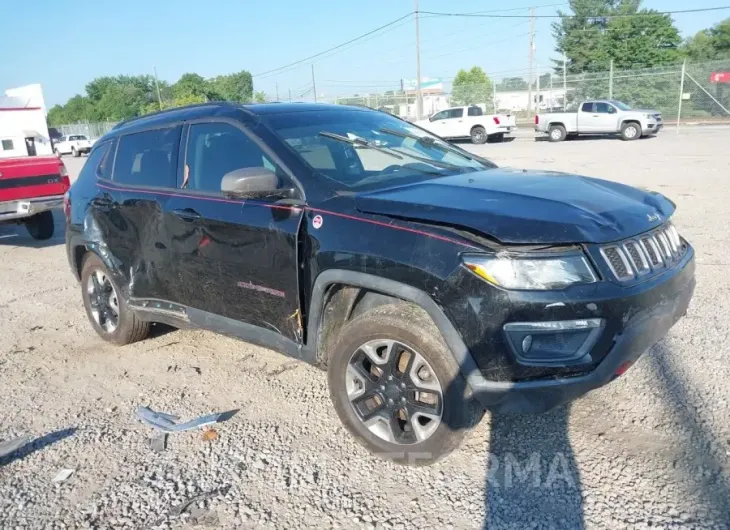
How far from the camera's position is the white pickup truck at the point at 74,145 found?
40312mm

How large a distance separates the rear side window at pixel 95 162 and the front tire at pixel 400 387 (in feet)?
9.87

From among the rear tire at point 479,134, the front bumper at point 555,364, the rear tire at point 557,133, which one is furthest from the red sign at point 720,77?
the front bumper at point 555,364

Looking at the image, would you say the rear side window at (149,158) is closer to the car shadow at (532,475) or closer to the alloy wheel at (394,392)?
the alloy wheel at (394,392)

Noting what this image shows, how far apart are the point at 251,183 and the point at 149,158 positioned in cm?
159

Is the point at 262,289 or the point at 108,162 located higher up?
the point at 108,162

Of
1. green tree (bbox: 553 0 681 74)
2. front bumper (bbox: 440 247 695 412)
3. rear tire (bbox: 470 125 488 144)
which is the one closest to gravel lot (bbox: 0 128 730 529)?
front bumper (bbox: 440 247 695 412)

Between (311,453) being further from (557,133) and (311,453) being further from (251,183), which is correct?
(557,133)

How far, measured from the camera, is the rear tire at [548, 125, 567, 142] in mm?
26750

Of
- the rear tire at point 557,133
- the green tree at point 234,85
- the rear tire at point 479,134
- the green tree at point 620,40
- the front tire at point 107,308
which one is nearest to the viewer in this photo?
the front tire at point 107,308

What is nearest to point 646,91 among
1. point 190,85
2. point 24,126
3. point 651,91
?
point 651,91

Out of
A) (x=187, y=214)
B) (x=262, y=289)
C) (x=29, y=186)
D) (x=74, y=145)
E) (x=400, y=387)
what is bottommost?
(x=74, y=145)

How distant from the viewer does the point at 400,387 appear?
313 cm

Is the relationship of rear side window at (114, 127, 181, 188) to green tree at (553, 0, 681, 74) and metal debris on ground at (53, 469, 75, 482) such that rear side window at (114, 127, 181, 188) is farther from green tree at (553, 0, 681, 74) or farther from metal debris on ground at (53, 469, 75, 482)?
green tree at (553, 0, 681, 74)

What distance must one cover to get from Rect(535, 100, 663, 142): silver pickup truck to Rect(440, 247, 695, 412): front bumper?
78.8 feet
